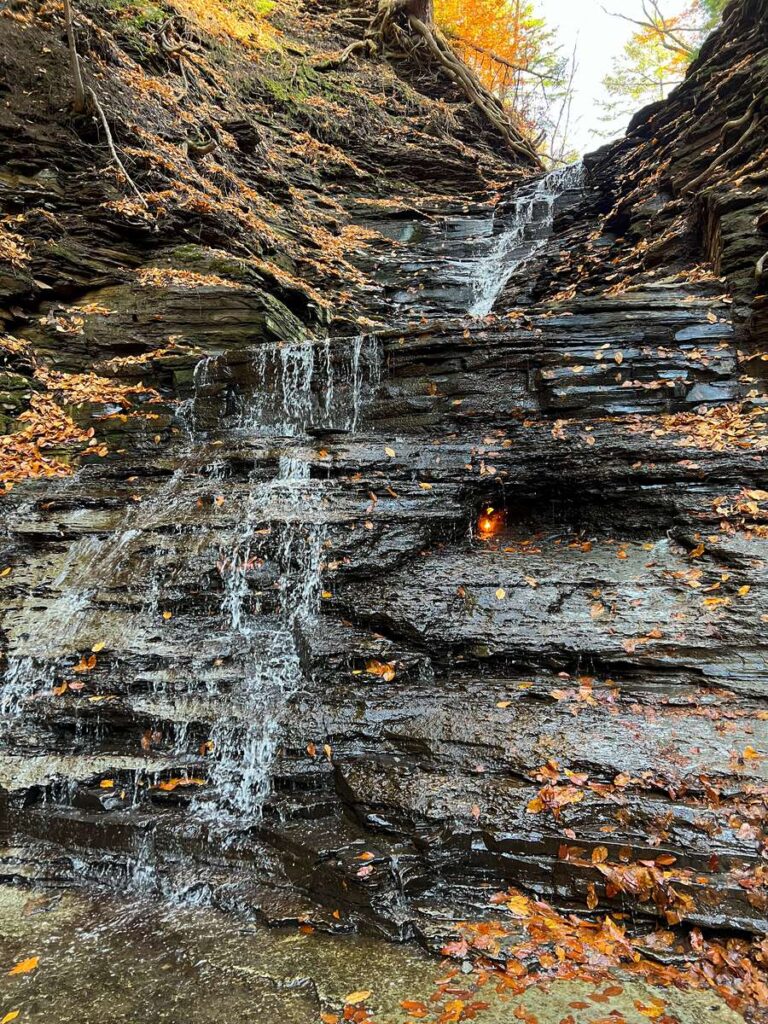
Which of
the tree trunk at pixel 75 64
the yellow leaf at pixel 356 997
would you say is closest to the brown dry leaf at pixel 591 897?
the yellow leaf at pixel 356 997

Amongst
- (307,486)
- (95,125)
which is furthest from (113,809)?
(95,125)

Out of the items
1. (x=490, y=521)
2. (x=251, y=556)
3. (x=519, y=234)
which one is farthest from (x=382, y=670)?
(x=519, y=234)

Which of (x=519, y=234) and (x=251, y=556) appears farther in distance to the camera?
Answer: (x=519, y=234)

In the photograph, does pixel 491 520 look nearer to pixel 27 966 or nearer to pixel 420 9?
pixel 27 966

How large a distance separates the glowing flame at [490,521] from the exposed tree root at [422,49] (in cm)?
1682

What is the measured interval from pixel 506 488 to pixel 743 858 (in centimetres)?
372

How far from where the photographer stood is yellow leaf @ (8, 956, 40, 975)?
9.64 feet

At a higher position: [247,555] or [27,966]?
[247,555]

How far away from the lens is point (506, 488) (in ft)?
19.7

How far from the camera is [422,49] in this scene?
18828 mm

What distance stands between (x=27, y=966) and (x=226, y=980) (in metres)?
1.08

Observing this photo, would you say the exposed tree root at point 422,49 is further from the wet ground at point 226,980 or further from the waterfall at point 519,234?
the wet ground at point 226,980

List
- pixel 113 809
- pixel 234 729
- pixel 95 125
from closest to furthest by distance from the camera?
pixel 113 809 → pixel 234 729 → pixel 95 125

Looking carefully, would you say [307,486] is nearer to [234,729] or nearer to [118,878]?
[234,729]
